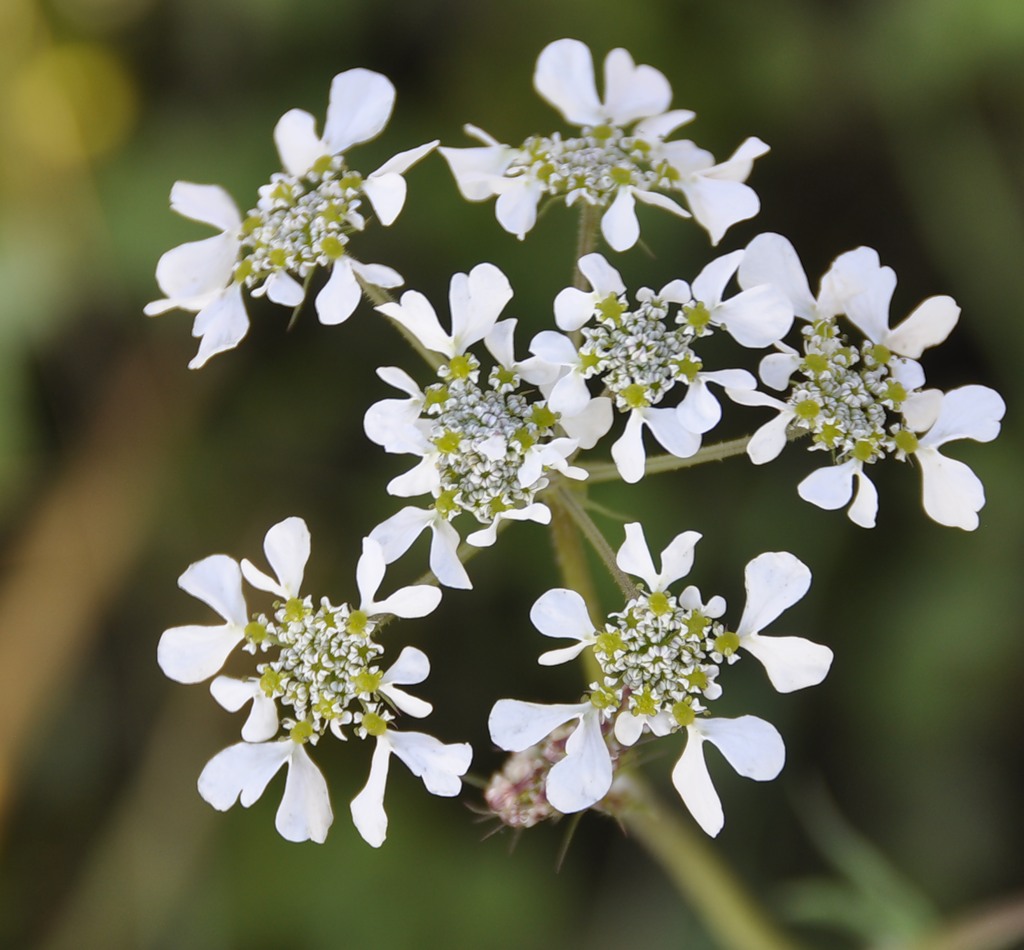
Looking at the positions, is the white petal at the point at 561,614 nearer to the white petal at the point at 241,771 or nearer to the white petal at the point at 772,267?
the white petal at the point at 241,771

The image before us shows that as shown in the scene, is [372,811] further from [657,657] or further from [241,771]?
[657,657]

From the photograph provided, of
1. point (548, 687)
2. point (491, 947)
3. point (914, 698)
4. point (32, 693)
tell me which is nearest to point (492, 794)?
point (548, 687)

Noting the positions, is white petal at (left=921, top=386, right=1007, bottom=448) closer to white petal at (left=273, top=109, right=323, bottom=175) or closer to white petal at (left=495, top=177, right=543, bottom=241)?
white petal at (left=495, top=177, right=543, bottom=241)

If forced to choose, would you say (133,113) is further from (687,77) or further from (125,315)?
(687,77)

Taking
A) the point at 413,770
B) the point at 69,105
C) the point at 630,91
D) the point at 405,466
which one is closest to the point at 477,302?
the point at 630,91

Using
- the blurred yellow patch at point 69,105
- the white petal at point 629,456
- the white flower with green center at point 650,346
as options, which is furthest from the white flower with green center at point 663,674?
the blurred yellow patch at point 69,105

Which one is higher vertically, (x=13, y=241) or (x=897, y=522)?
(x=13, y=241)

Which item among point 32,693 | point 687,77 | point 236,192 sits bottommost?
point 32,693
